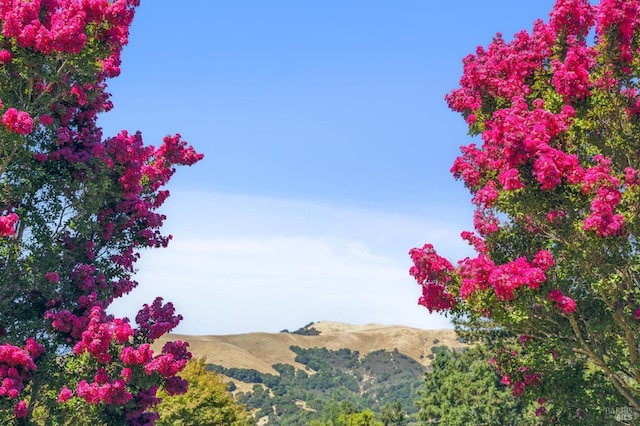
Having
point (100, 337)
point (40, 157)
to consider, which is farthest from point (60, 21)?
point (100, 337)

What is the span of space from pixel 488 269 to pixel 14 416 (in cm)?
1008

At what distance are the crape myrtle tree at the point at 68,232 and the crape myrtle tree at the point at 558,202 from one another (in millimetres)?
6656

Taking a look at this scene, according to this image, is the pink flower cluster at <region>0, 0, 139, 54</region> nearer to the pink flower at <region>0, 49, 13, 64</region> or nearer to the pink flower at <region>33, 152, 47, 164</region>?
the pink flower at <region>0, 49, 13, 64</region>

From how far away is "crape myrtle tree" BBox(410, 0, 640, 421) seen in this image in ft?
36.8

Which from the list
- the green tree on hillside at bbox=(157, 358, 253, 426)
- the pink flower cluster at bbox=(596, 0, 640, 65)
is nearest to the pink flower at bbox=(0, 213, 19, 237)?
the pink flower cluster at bbox=(596, 0, 640, 65)

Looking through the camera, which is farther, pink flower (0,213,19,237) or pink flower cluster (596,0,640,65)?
pink flower cluster (596,0,640,65)

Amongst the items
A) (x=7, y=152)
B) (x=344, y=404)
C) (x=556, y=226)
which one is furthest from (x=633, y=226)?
(x=344, y=404)

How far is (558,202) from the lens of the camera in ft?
38.2

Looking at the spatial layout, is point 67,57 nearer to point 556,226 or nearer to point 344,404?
point 556,226

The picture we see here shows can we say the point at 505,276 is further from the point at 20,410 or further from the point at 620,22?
the point at 20,410

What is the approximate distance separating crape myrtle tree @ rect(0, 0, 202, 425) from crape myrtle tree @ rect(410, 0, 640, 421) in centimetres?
666

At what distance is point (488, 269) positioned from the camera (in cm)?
1134

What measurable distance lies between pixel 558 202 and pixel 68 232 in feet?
35.0

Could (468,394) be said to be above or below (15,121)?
below
